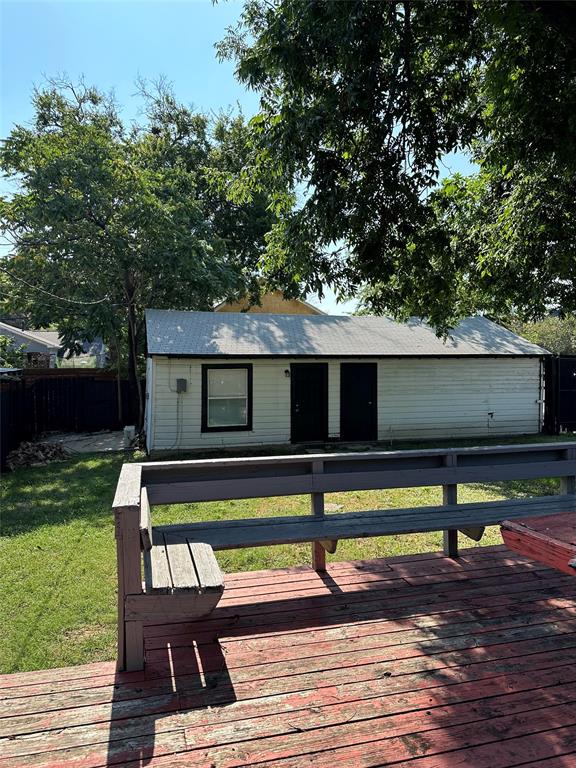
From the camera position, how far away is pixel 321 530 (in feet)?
12.1

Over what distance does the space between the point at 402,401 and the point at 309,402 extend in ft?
8.89

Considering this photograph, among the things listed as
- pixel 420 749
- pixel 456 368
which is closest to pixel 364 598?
pixel 420 749

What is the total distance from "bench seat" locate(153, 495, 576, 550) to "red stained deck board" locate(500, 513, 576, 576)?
65 cm

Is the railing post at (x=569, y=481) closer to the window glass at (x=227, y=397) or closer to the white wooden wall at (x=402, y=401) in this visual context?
the white wooden wall at (x=402, y=401)

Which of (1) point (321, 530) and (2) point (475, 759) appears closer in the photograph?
(2) point (475, 759)

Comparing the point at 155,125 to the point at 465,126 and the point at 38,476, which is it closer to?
the point at 38,476

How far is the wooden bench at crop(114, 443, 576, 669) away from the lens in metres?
2.65

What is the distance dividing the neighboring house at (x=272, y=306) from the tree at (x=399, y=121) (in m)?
16.0

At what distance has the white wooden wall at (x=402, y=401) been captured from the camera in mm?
12055

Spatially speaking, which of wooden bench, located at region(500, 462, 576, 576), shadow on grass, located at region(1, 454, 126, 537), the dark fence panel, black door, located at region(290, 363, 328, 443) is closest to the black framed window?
black door, located at region(290, 363, 328, 443)

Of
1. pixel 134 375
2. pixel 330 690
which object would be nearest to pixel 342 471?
pixel 330 690

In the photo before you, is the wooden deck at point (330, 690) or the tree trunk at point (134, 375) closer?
the wooden deck at point (330, 690)

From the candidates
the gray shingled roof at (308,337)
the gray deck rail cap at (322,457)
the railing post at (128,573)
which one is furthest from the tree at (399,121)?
the gray shingled roof at (308,337)

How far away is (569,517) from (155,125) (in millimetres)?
24888
